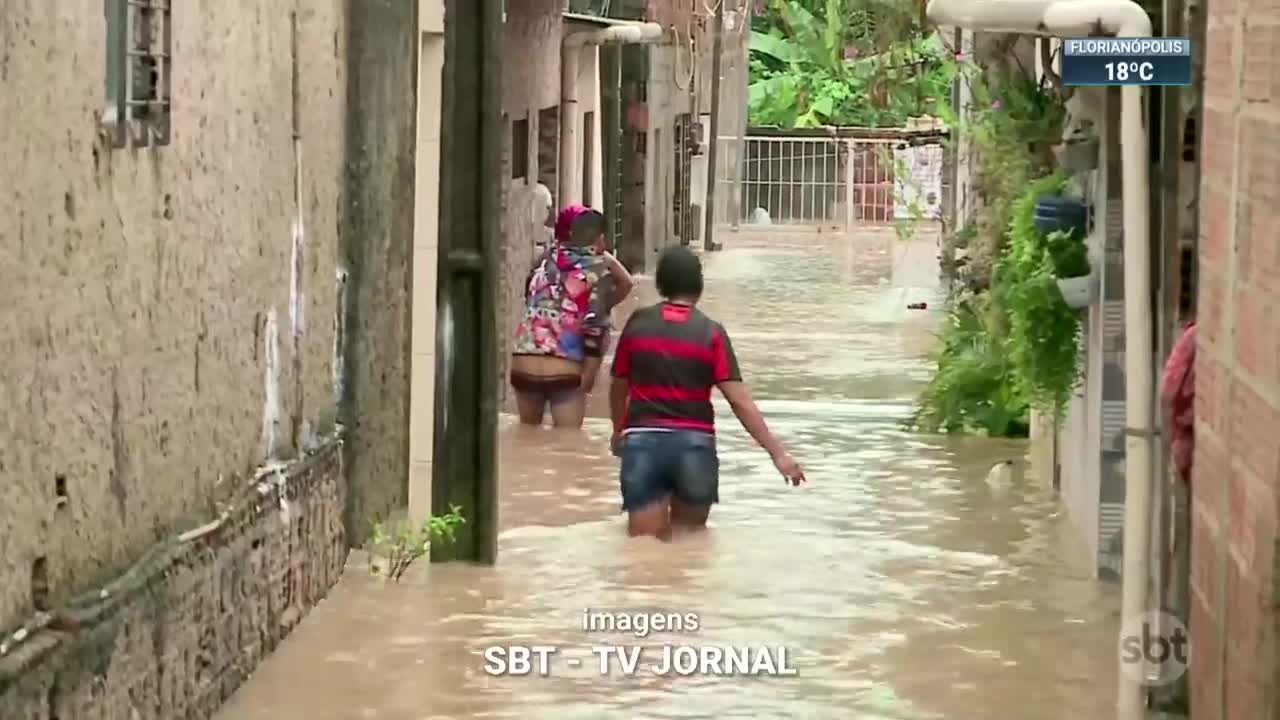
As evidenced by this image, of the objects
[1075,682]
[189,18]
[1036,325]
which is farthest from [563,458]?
[189,18]

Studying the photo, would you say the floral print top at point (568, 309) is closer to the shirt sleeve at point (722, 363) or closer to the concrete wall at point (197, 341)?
the concrete wall at point (197, 341)

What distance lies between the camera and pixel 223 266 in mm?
7770

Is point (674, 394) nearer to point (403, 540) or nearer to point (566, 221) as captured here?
point (403, 540)

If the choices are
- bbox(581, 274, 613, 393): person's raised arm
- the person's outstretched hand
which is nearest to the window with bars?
the person's outstretched hand

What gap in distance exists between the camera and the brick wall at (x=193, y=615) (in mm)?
5884

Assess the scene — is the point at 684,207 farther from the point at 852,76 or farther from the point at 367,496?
the point at 367,496

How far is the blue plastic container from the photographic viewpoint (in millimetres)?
10438

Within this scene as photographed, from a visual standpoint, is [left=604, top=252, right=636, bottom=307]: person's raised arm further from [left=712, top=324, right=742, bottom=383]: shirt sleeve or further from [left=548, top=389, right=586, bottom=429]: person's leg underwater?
[left=712, top=324, right=742, bottom=383]: shirt sleeve

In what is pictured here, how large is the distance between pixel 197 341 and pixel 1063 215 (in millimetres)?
4498

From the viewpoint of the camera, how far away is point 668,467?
10594mm

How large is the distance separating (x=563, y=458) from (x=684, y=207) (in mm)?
22112

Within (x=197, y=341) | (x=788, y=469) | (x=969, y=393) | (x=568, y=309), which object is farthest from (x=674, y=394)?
(x=969, y=393)
